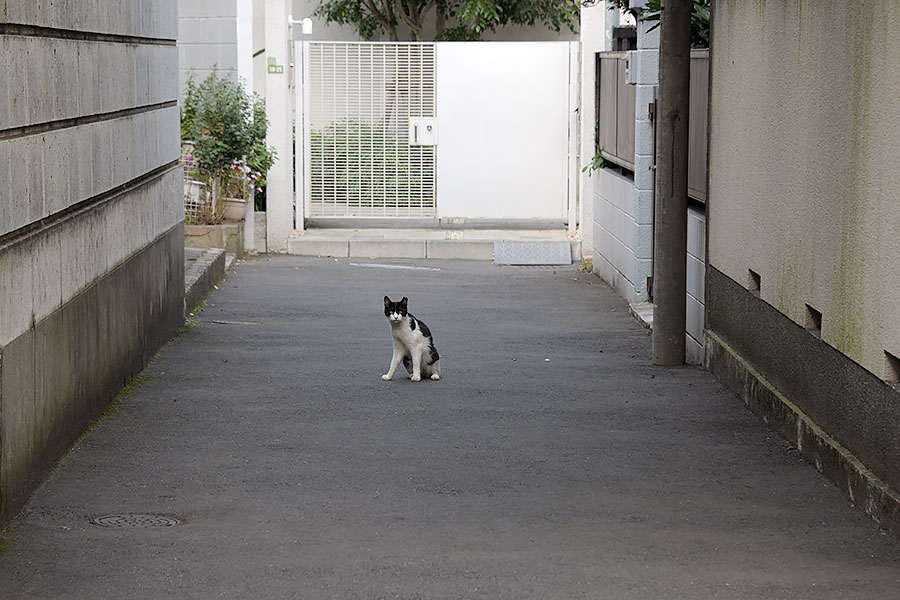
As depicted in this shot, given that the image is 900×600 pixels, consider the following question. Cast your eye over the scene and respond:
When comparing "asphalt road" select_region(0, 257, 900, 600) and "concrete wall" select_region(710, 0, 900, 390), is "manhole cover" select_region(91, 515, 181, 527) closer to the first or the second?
"asphalt road" select_region(0, 257, 900, 600)

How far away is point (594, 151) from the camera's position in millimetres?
16266

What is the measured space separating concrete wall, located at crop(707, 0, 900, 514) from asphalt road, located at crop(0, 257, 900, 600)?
43cm

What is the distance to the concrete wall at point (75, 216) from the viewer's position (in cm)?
590

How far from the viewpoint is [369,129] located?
1828 centimetres

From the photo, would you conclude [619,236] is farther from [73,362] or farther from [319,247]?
[73,362]

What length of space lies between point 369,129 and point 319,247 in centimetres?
182

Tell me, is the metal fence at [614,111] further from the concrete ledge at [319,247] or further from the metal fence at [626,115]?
the concrete ledge at [319,247]

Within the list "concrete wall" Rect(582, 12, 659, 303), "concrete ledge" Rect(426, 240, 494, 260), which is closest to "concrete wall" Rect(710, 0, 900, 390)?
"concrete wall" Rect(582, 12, 659, 303)

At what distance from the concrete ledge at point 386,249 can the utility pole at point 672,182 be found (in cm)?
779

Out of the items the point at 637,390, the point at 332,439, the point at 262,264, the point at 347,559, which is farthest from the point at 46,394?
the point at 262,264

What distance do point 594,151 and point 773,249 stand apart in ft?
28.6

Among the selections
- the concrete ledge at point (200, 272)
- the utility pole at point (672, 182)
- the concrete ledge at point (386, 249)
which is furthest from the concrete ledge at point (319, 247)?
the utility pole at point (672, 182)

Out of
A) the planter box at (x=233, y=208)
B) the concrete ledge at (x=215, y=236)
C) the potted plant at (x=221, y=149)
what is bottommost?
the concrete ledge at (x=215, y=236)

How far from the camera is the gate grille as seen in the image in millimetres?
18141
